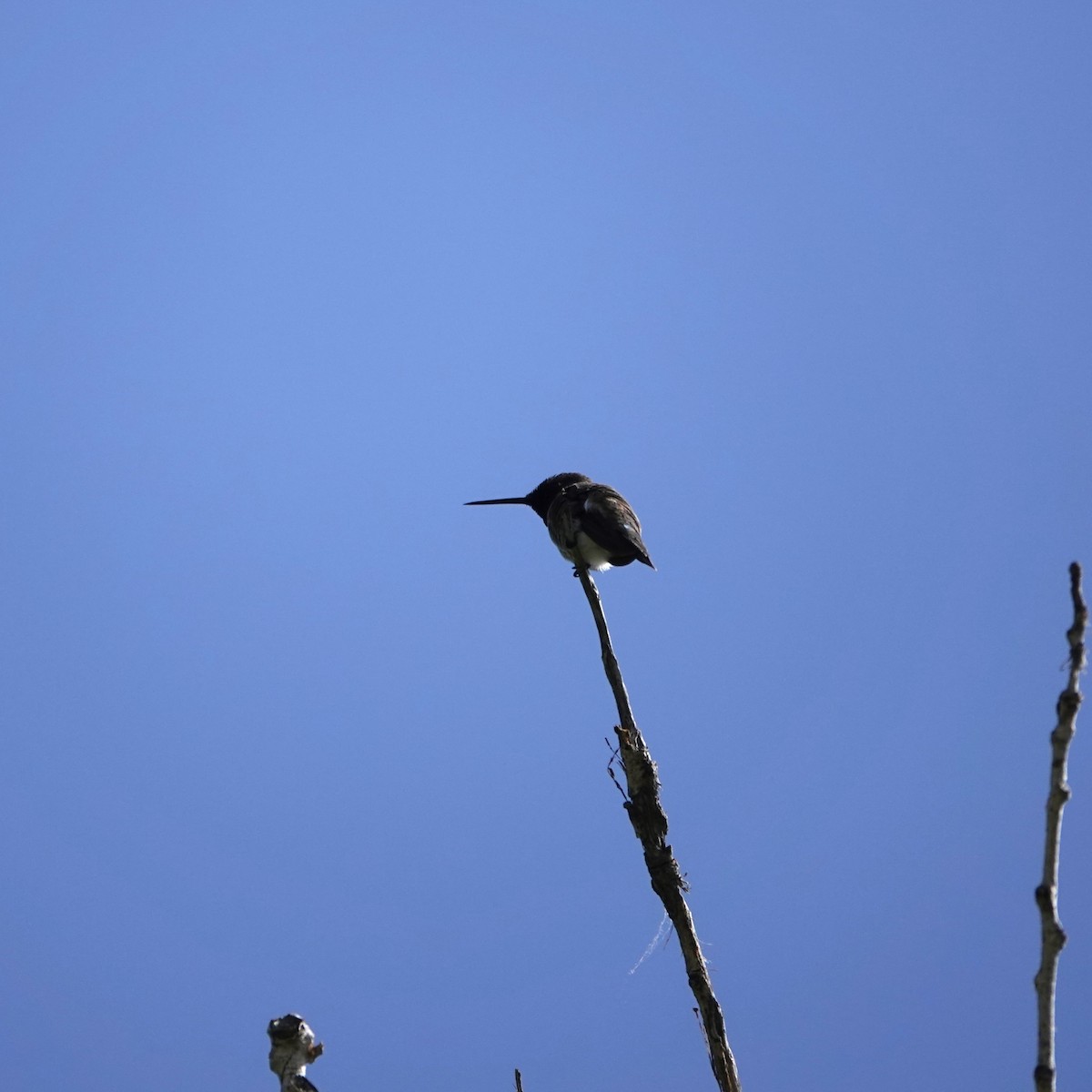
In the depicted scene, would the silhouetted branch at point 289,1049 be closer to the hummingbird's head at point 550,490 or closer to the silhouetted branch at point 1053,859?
the silhouetted branch at point 1053,859

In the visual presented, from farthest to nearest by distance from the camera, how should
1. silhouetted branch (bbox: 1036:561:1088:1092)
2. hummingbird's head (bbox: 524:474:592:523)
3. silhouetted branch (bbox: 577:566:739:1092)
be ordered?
hummingbird's head (bbox: 524:474:592:523), silhouetted branch (bbox: 577:566:739:1092), silhouetted branch (bbox: 1036:561:1088:1092)

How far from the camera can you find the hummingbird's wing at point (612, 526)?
11727 millimetres

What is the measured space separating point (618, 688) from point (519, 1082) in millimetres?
2124

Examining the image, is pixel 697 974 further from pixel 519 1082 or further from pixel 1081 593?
pixel 1081 593

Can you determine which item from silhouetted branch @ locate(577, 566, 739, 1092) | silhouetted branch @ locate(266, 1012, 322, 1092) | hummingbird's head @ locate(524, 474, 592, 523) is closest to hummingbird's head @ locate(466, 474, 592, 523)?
hummingbird's head @ locate(524, 474, 592, 523)

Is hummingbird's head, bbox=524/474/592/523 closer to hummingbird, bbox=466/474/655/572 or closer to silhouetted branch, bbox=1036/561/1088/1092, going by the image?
hummingbird, bbox=466/474/655/572

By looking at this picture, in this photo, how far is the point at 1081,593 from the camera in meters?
2.64

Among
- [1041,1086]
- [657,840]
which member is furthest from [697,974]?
[1041,1086]

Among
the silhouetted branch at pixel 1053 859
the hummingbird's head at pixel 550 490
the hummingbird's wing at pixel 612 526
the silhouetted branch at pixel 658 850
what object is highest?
the hummingbird's head at pixel 550 490

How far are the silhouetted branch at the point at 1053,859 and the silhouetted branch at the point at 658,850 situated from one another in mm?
2023

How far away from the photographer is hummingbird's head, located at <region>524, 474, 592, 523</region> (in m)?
13.5

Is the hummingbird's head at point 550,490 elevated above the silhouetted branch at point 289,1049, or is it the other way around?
the hummingbird's head at point 550,490

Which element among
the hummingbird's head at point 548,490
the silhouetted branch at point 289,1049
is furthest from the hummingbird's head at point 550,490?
the silhouetted branch at point 289,1049

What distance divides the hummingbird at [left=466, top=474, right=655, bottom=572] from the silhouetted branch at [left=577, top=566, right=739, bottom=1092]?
600 centimetres
